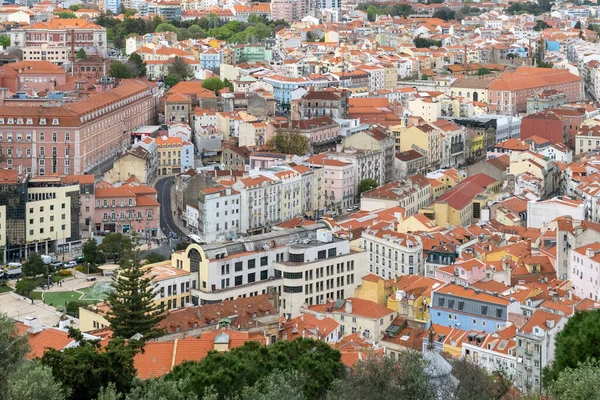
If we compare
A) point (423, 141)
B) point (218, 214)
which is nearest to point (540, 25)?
point (423, 141)

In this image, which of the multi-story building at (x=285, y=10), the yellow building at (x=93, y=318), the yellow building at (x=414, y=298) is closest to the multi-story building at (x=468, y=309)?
the yellow building at (x=414, y=298)

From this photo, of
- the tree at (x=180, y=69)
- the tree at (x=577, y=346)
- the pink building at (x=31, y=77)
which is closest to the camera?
the tree at (x=577, y=346)

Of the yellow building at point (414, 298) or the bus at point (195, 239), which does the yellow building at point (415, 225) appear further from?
the yellow building at point (414, 298)

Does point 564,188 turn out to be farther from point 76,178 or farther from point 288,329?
point 288,329

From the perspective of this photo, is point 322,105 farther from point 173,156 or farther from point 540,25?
point 540,25

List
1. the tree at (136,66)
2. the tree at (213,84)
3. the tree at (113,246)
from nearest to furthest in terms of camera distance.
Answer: the tree at (113,246)
the tree at (213,84)
the tree at (136,66)
